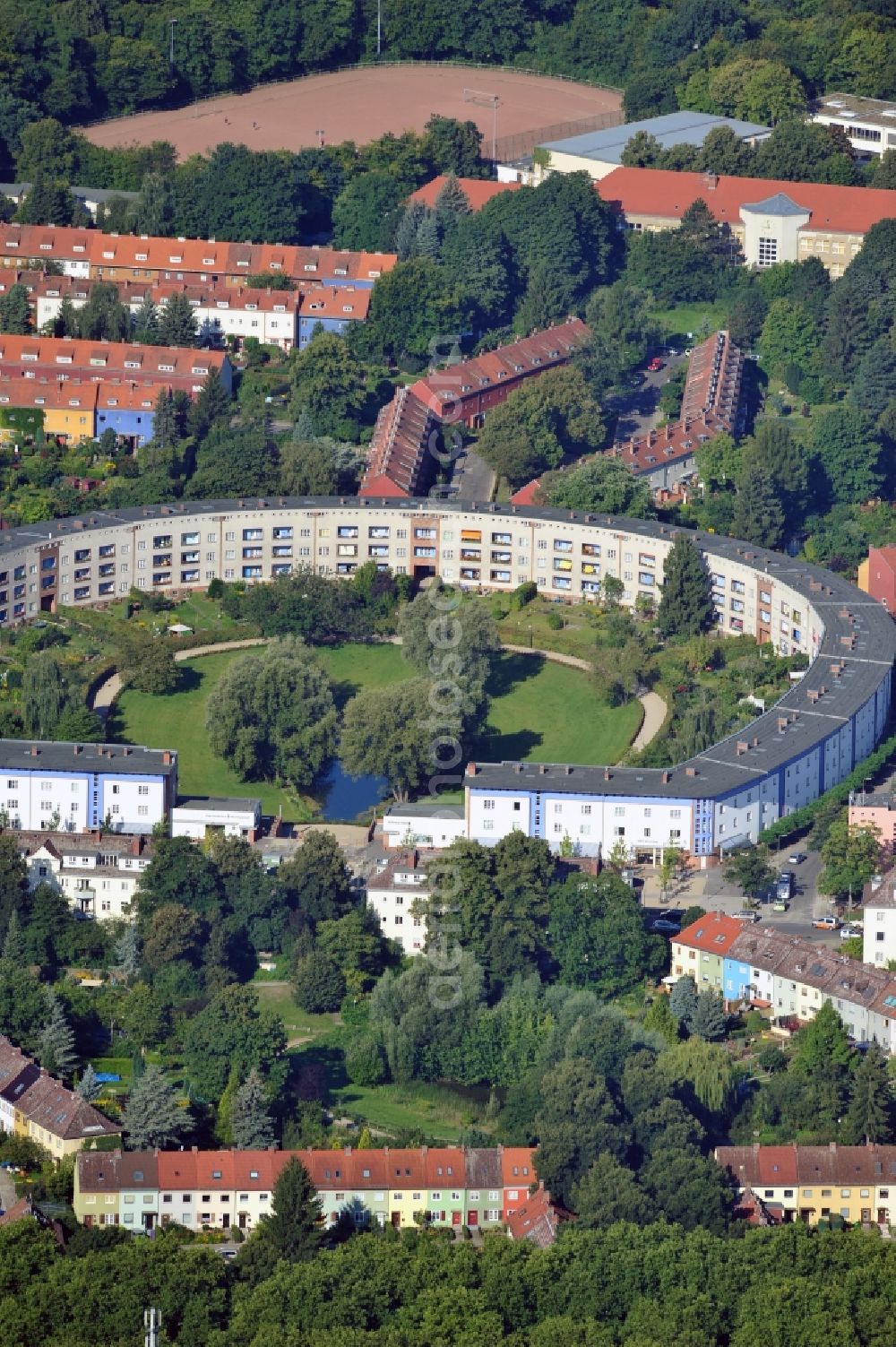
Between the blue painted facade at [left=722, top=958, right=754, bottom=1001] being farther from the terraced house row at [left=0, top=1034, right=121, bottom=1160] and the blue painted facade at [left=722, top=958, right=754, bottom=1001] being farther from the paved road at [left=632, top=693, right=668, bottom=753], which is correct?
the terraced house row at [left=0, top=1034, right=121, bottom=1160]

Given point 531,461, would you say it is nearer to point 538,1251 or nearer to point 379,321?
point 379,321

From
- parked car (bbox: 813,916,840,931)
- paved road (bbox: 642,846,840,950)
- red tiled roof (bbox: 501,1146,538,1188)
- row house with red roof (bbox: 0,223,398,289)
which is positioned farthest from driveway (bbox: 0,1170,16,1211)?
row house with red roof (bbox: 0,223,398,289)

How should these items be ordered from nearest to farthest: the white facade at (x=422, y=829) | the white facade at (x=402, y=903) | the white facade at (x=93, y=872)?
the white facade at (x=402, y=903)
the white facade at (x=93, y=872)
the white facade at (x=422, y=829)

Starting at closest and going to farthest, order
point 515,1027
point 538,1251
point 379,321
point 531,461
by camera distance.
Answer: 1. point 538,1251
2. point 515,1027
3. point 531,461
4. point 379,321

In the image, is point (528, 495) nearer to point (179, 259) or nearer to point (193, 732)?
point (193, 732)

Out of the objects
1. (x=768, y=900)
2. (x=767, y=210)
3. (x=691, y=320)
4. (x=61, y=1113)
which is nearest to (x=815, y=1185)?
(x=768, y=900)

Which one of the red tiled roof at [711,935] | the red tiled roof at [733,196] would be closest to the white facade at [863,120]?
the red tiled roof at [733,196]

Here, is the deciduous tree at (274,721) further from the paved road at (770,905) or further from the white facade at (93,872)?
the paved road at (770,905)

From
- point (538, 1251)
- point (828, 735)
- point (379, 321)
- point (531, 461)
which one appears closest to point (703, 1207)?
point (538, 1251)
